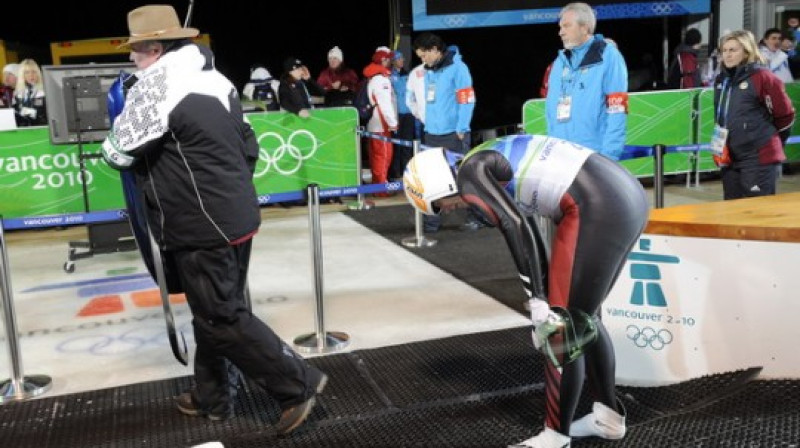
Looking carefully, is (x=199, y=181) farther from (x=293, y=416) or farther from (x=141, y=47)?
(x=293, y=416)

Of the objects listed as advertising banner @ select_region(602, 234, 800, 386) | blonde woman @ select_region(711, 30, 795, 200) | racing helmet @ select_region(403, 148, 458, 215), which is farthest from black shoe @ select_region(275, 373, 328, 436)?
blonde woman @ select_region(711, 30, 795, 200)

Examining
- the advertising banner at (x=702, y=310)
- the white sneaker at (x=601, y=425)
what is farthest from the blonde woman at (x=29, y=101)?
the white sneaker at (x=601, y=425)

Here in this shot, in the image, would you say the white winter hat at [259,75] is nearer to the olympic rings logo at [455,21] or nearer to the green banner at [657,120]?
the olympic rings logo at [455,21]

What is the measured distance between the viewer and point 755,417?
3.28 m

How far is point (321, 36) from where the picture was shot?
642 inches

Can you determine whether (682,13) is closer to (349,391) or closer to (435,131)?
(435,131)

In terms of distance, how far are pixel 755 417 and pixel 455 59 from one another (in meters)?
4.59

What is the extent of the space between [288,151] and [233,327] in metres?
5.41

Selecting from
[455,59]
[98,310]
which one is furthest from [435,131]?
[98,310]

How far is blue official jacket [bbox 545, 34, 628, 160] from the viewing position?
15.2 ft

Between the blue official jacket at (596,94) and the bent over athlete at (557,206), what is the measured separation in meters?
1.83

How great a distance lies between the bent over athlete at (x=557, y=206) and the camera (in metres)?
2.72

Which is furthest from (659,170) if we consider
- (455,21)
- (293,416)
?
(455,21)

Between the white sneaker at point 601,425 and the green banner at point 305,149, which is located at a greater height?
the green banner at point 305,149
